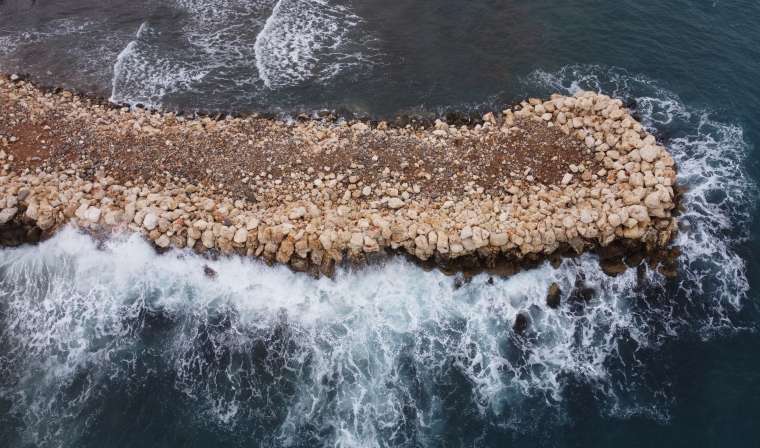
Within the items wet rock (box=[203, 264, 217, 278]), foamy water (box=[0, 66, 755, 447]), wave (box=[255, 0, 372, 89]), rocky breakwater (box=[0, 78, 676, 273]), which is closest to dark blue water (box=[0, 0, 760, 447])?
foamy water (box=[0, 66, 755, 447])

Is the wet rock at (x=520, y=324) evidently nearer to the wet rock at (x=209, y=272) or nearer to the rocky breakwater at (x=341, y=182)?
the rocky breakwater at (x=341, y=182)

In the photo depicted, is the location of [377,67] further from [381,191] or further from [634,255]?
[634,255]

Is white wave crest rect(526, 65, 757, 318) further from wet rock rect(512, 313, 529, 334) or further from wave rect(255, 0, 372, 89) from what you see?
wave rect(255, 0, 372, 89)

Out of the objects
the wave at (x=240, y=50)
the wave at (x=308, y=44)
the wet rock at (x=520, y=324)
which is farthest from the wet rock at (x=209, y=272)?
the wet rock at (x=520, y=324)

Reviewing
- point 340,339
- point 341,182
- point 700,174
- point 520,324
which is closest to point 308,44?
point 341,182

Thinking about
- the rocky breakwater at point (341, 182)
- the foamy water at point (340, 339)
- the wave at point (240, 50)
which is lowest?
the foamy water at point (340, 339)

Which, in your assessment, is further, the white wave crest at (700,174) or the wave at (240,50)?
the wave at (240,50)

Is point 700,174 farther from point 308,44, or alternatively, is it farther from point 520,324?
point 308,44
